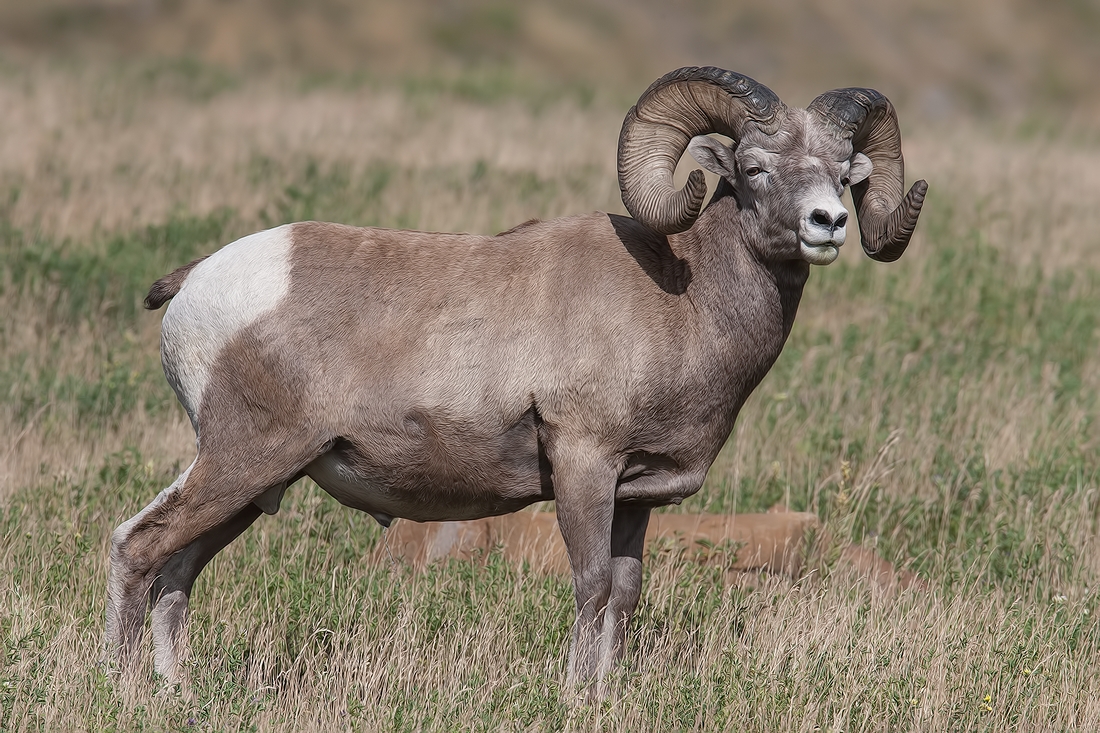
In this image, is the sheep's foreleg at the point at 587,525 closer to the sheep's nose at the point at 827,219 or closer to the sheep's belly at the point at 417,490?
the sheep's belly at the point at 417,490

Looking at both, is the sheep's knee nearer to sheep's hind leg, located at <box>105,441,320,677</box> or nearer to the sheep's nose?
sheep's hind leg, located at <box>105,441,320,677</box>

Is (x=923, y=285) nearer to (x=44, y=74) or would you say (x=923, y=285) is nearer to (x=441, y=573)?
(x=441, y=573)

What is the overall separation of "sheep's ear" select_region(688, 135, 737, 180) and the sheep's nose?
54 cm

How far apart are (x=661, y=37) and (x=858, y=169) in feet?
163

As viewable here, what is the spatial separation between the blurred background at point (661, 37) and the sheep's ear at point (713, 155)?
33.7 metres

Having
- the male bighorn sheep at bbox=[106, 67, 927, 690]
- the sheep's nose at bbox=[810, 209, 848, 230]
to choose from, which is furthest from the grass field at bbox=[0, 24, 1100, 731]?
the sheep's nose at bbox=[810, 209, 848, 230]

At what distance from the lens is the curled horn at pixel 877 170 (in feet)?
15.6

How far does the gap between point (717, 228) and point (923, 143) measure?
13.9 meters

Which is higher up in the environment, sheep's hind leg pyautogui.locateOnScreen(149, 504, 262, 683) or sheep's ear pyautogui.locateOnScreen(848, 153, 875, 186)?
sheep's ear pyautogui.locateOnScreen(848, 153, 875, 186)

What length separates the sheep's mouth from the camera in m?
4.44

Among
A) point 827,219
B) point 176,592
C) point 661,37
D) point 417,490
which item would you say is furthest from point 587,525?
point 661,37

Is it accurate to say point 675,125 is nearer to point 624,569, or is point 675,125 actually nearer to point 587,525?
point 587,525

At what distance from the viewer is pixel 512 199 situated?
12.6 metres

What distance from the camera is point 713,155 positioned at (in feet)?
16.2
